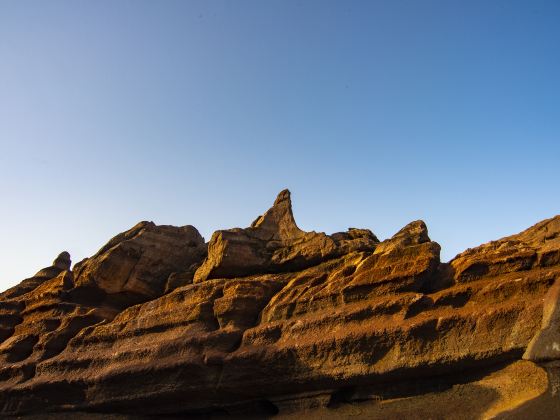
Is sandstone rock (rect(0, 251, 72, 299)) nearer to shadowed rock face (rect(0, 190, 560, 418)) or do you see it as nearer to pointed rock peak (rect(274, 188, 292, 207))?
shadowed rock face (rect(0, 190, 560, 418))

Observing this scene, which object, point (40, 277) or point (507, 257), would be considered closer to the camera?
point (507, 257)

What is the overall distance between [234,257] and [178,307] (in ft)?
9.74

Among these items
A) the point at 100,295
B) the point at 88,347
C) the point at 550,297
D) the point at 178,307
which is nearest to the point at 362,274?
the point at 550,297

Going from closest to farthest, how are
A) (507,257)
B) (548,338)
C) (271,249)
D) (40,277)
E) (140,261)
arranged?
1. (548,338)
2. (507,257)
3. (271,249)
4. (140,261)
5. (40,277)

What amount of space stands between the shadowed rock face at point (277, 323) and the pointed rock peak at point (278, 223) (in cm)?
7

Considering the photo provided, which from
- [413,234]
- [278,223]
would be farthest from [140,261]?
[413,234]

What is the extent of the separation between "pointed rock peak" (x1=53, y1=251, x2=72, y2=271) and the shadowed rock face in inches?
183

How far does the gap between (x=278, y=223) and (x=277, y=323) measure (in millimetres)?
6951

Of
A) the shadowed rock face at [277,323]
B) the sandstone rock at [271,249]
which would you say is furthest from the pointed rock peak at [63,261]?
the sandstone rock at [271,249]

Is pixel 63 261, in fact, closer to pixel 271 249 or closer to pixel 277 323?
pixel 271 249

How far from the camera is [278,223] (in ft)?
78.7

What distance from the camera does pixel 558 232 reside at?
56.9 ft

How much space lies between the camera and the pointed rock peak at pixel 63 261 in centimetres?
2970

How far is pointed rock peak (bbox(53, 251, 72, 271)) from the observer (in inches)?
1169
